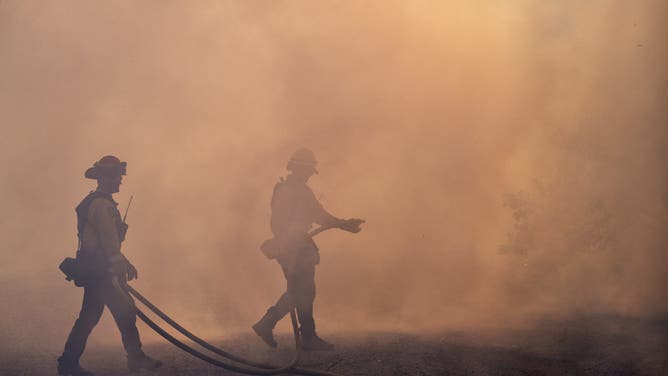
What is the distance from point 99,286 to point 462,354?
129 inches

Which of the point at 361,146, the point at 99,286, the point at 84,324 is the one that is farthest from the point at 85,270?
the point at 361,146

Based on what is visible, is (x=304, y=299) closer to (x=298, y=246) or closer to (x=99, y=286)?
(x=298, y=246)

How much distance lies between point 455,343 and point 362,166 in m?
5.77

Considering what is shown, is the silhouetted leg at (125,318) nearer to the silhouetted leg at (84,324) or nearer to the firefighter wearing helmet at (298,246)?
the silhouetted leg at (84,324)

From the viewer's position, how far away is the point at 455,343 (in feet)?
19.7

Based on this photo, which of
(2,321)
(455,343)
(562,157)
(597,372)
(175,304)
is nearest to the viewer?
(597,372)

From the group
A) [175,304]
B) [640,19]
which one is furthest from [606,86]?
[175,304]

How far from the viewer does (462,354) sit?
5.62m

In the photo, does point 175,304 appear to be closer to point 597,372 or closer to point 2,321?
point 2,321

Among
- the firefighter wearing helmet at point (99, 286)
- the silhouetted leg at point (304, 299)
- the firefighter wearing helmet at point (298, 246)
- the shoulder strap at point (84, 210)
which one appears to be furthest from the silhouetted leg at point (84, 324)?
the silhouetted leg at point (304, 299)

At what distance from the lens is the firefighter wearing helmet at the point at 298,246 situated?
6020 millimetres

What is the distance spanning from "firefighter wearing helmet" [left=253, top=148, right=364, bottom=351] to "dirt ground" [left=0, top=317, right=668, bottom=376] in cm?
26

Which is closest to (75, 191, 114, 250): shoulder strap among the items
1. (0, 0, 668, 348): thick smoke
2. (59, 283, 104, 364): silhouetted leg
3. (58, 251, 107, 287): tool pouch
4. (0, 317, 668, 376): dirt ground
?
(58, 251, 107, 287): tool pouch

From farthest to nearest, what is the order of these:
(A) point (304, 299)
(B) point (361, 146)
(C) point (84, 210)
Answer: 1. (B) point (361, 146)
2. (A) point (304, 299)
3. (C) point (84, 210)
